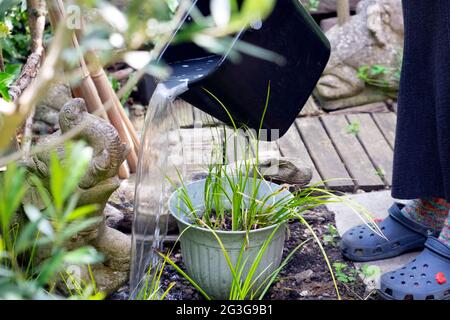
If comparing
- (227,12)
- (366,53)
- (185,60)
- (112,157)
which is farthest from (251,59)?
(366,53)

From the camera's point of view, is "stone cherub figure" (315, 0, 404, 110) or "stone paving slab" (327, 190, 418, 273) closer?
"stone paving slab" (327, 190, 418, 273)

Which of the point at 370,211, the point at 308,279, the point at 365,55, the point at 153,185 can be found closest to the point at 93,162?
the point at 153,185

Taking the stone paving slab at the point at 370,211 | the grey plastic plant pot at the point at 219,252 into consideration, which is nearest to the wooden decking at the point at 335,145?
the stone paving slab at the point at 370,211

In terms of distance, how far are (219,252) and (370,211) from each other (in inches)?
32.9

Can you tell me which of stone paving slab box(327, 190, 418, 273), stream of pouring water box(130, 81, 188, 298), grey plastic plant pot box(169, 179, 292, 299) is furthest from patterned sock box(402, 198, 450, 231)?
stream of pouring water box(130, 81, 188, 298)

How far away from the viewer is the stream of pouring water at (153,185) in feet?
5.73

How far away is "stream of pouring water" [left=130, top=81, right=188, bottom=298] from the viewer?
5.73 feet

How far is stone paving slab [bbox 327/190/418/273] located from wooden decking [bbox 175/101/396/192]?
3.6 inches

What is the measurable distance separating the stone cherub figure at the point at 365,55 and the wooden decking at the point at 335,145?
0.17m

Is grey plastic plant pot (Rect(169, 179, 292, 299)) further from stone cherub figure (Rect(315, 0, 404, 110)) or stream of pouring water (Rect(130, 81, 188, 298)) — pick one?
stone cherub figure (Rect(315, 0, 404, 110))

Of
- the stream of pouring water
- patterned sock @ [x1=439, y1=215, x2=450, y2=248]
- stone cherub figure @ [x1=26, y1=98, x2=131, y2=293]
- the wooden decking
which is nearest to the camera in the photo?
stone cherub figure @ [x1=26, y1=98, x2=131, y2=293]

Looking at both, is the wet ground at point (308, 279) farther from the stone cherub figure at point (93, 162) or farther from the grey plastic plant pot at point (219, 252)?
the stone cherub figure at point (93, 162)

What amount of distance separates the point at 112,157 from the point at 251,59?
0.48 m

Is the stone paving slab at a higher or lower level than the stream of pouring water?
lower
